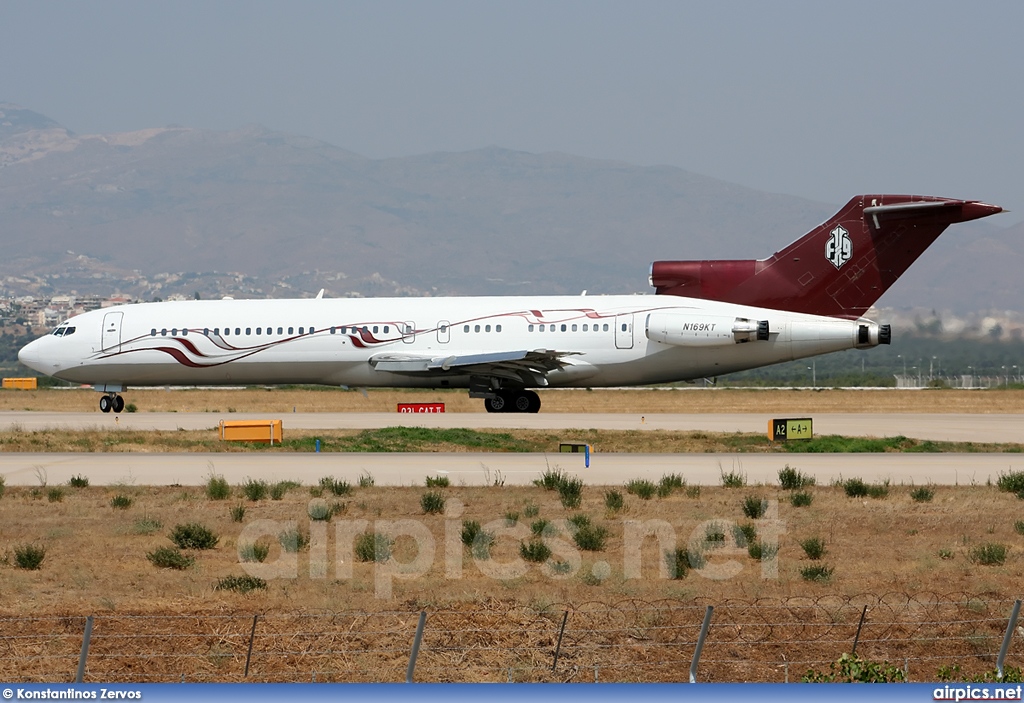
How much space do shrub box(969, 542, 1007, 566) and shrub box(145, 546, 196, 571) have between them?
1011 cm

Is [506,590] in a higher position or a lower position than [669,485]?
lower

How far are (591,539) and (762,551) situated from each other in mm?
2292

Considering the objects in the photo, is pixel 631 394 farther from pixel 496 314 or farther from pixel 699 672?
pixel 699 672

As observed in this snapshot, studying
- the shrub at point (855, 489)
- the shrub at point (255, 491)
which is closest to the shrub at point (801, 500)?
the shrub at point (855, 489)

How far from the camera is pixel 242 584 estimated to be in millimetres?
15258

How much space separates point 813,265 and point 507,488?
21.1m

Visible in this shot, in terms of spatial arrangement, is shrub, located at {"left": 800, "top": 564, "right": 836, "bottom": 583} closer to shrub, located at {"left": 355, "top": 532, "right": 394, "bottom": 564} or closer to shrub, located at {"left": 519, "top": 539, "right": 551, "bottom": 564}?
shrub, located at {"left": 519, "top": 539, "right": 551, "bottom": 564}

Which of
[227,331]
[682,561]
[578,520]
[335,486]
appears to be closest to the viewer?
[682,561]

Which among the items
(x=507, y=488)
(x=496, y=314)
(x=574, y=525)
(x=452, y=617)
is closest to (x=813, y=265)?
(x=496, y=314)

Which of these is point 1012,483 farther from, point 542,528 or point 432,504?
point 432,504

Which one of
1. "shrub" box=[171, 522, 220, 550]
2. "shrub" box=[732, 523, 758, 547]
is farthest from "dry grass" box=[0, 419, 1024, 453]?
"shrub" box=[171, 522, 220, 550]

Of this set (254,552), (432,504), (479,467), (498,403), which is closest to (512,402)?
(498,403)

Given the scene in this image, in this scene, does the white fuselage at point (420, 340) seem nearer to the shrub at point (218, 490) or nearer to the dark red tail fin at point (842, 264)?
the dark red tail fin at point (842, 264)

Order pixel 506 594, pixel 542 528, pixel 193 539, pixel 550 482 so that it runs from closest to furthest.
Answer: pixel 506 594 → pixel 193 539 → pixel 542 528 → pixel 550 482
